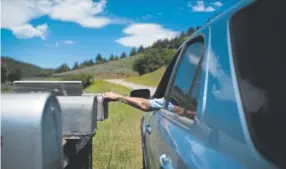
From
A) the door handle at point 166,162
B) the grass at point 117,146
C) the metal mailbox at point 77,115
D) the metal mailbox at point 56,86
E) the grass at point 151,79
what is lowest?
the grass at point 151,79

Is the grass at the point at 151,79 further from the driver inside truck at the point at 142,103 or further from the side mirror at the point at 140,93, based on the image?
the driver inside truck at the point at 142,103

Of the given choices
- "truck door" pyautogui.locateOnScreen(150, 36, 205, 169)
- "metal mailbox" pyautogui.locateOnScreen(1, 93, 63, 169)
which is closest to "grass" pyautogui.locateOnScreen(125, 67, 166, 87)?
"truck door" pyautogui.locateOnScreen(150, 36, 205, 169)

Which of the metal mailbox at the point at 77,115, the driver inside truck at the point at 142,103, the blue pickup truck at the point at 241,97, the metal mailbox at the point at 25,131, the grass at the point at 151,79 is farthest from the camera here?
the grass at the point at 151,79

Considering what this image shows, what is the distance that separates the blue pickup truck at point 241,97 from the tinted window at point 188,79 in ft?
0.79

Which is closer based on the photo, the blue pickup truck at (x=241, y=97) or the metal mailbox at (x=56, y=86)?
the blue pickup truck at (x=241, y=97)

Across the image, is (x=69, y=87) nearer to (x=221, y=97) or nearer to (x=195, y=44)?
(x=195, y=44)

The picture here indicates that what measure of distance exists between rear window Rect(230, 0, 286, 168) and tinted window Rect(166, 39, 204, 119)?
0.62m

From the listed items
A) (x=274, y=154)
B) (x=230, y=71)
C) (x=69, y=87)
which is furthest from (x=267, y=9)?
(x=69, y=87)

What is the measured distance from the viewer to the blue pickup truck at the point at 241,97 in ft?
6.55

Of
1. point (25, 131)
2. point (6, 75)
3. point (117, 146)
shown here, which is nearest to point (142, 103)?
point (25, 131)

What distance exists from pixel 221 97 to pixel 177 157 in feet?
1.68

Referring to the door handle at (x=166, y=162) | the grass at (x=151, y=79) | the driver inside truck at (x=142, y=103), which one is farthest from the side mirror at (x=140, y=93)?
the grass at (x=151, y=79)

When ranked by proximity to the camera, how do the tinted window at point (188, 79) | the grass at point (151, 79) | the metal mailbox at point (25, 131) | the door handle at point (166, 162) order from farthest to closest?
the grass at point (151, 79), the tinted window at point (188, 79), the door handle at point (166, 162), the metal mailbox at point (25, 131)

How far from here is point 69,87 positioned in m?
4.32
